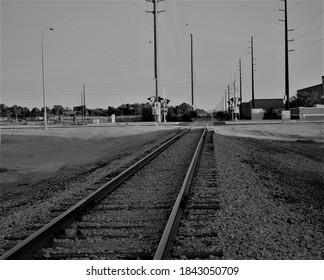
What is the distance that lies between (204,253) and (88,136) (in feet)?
114

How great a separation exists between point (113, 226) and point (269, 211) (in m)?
2.93

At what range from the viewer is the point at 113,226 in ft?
21.1

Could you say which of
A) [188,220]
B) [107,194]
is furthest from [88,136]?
[188,220]

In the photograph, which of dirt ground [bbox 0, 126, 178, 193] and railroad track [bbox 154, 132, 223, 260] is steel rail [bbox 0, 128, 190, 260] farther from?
dirt ground [bbox 0, 126, 178, 193]

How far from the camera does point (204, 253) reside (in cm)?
513

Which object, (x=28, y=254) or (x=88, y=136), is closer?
(x=28, y=254)

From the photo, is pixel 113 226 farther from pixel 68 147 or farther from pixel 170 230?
pixel 68 147

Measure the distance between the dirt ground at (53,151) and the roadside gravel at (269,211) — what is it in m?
7.88

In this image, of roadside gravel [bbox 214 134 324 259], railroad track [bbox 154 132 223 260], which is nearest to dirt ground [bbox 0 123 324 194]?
railroad track [bbox 154 132 223 260]

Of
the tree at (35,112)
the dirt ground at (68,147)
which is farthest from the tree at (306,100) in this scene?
the tree at (35,112)

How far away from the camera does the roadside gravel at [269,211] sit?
5.47 m

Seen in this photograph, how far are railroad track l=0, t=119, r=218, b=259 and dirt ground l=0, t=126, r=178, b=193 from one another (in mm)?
6331

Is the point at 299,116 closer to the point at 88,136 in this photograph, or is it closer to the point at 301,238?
the point at 88,136

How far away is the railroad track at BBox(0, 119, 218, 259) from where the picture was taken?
5.25 m
